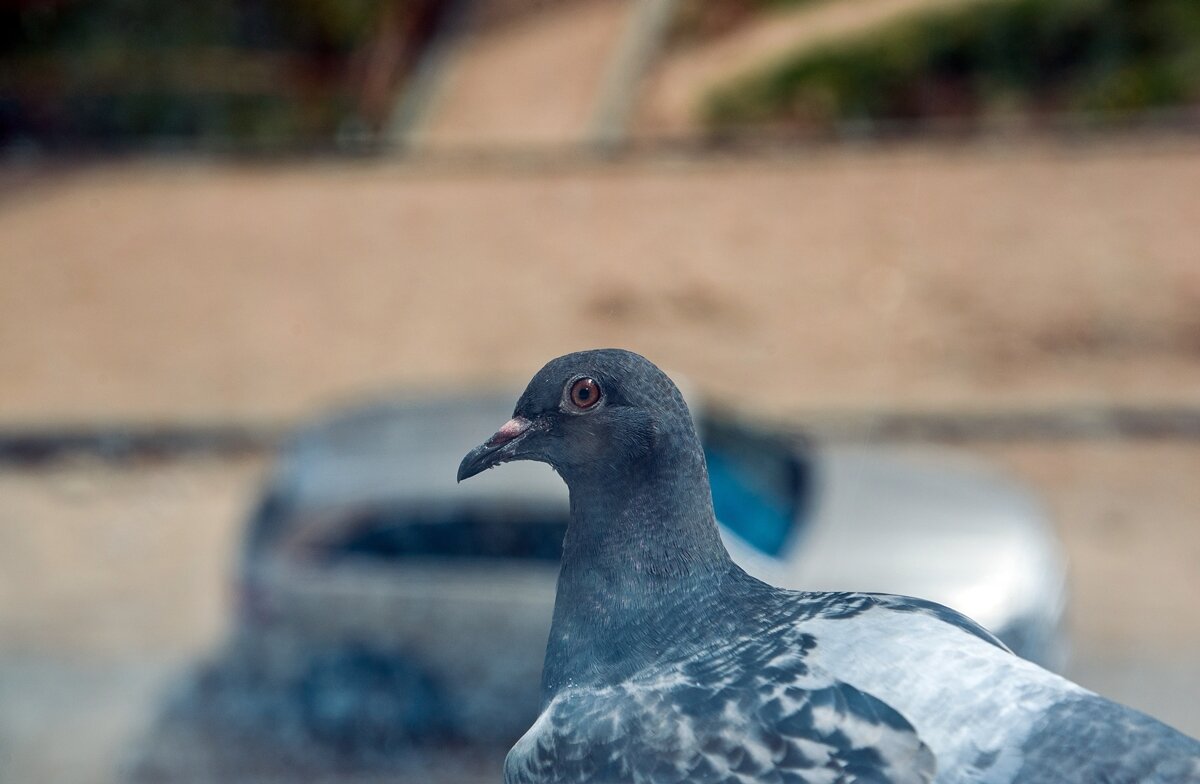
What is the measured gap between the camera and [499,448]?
2232 millimetres

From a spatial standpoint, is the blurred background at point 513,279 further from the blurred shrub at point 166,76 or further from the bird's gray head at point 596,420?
the bird's gray head at point 596,420

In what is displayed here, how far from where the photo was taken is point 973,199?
13.2 m

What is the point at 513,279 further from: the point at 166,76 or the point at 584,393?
the point at 584,393

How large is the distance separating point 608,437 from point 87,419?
8951mm

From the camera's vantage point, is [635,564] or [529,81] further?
[529,81]

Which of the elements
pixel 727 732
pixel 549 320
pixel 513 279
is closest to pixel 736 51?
pixel 513 279

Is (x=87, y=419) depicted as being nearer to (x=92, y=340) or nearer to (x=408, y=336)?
(x=92, y=340)

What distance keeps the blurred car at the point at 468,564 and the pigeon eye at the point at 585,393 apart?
3273 millimetres

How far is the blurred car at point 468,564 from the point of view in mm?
5484

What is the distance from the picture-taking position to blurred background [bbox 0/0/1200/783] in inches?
258

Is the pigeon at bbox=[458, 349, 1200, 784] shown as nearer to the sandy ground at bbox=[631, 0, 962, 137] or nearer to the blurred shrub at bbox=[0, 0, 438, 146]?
the sandy ground at bbox=[631, 0, 962, 137]

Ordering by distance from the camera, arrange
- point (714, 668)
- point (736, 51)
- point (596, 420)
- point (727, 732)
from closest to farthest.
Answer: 1. point (727, 732)
2. point (714, 668)
3. point (596, 420)
4. point (736, 51)

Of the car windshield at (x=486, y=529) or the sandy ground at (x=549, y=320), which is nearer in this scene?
the car windshield at (x=486, y=529)

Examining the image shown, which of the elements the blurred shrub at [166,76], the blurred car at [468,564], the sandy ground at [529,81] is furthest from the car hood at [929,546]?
the blurred shrub at [166,76]
